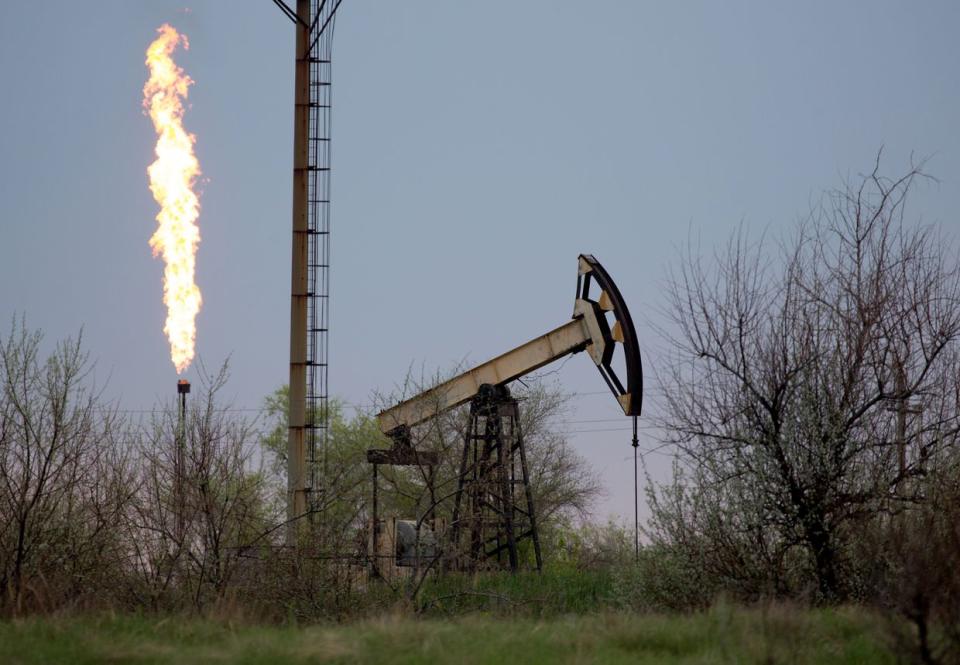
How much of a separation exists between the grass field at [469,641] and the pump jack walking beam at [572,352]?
1257 cm

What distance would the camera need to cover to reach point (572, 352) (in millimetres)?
22984

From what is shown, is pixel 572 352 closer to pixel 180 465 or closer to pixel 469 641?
pixel 180 465

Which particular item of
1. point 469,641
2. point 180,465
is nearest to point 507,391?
point 180,465

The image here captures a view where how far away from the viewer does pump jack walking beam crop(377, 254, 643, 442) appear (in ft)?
71.4

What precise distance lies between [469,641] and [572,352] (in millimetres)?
15068

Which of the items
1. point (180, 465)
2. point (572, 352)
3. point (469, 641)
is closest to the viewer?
point (469, 641)

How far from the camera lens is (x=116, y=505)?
1519 centimetres

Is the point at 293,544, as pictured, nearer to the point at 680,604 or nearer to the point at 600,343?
the point at 680,604

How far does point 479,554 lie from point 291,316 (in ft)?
20.0

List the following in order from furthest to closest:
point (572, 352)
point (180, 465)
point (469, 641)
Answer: point (572, 352)
point (180, 465)
point (469, 641)

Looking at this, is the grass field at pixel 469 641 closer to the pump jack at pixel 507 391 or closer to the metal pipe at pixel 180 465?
the metal pipe at pixel 180 465

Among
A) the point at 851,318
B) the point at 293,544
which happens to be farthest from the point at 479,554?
the point at 851,318

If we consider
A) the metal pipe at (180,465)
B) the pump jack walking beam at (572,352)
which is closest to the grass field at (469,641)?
the metal pipe at (180,465)

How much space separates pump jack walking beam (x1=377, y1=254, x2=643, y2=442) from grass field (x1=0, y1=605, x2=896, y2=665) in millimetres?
12568
